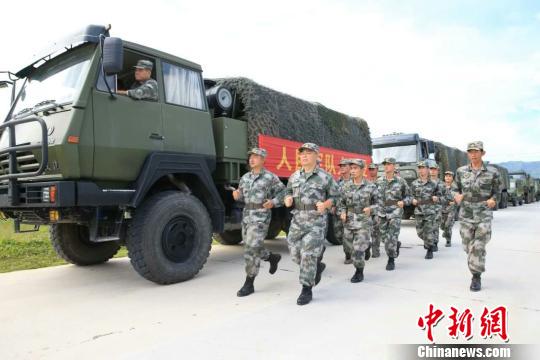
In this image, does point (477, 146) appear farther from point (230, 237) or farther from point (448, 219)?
point (230, 237)

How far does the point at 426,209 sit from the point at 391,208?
4.33ft

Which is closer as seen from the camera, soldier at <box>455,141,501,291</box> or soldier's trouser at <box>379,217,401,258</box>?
soldier at <box>455,141,501,291</box>

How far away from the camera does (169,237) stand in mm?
4918

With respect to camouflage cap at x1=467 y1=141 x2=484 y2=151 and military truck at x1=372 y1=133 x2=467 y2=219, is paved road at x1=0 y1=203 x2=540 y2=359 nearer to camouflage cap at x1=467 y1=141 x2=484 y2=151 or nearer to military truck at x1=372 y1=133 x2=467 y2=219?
camouflage cap at x1=467 y1=141 x2=484 y2=151

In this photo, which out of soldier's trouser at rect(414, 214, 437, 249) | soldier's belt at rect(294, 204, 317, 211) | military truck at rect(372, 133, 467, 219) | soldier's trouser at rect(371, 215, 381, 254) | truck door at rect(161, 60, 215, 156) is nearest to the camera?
soldier's belt at rect(294, 204, 317, 211)

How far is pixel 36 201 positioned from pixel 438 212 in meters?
6.52

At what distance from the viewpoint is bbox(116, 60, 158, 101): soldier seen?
15.7 feet

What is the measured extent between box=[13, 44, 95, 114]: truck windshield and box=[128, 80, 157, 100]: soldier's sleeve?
0.54 m

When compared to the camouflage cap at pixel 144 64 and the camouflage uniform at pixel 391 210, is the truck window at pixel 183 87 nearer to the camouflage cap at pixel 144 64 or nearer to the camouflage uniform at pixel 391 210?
the camouflage cap at pixel 144 64

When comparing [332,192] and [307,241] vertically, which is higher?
[332,192]

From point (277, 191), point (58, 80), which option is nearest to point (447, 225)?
point (277, 191)

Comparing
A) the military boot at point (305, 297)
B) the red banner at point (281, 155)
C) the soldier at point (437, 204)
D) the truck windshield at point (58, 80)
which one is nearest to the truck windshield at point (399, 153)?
the soldier at point (437, 204)

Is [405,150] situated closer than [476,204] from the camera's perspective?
No

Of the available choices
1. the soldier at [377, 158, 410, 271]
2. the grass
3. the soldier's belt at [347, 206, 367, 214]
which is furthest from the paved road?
the soldier's belt at [347, 206, 367, 214]
